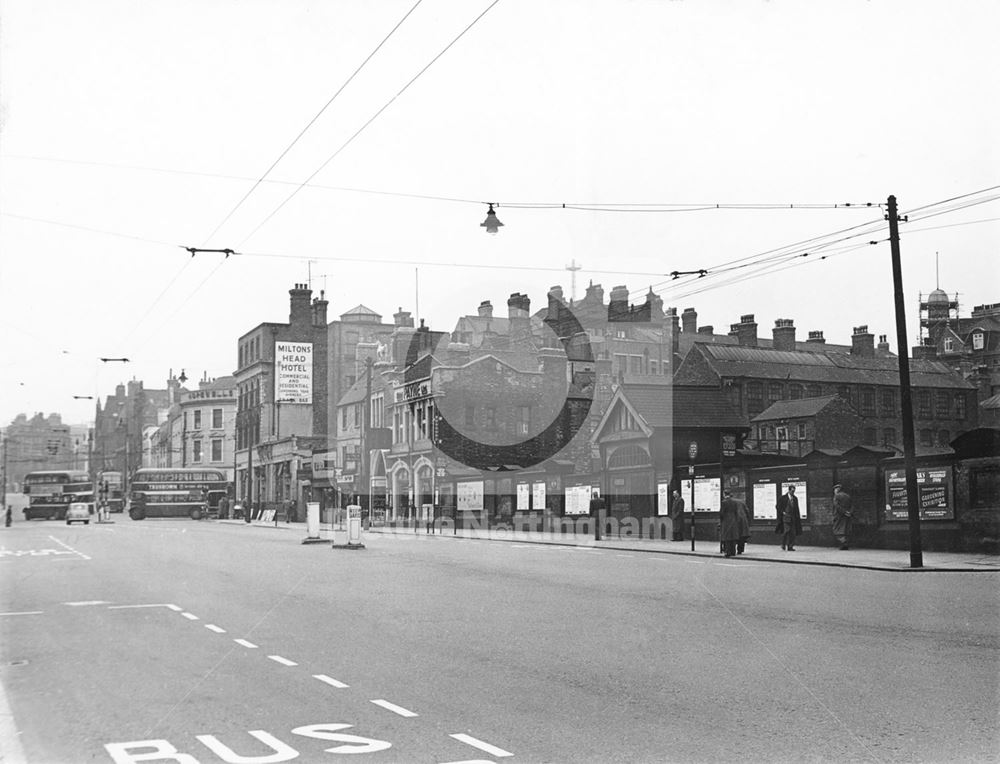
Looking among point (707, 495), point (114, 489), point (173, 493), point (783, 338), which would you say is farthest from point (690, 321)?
point (114, 489)

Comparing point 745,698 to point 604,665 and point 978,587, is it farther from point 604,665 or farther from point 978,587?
point 978,587

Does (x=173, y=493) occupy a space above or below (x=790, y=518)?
above

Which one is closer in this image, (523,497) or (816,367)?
(523,497)

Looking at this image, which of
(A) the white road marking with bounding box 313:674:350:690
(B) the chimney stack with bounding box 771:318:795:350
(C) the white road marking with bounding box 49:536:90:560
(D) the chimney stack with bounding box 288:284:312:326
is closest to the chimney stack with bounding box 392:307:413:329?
(D) the chimney stack with bounding box 288:284:312:326

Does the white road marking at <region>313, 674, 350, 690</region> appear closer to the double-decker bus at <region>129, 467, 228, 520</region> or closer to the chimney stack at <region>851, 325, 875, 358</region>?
the chimney stack at <region>851, 325, 875, 358</region>

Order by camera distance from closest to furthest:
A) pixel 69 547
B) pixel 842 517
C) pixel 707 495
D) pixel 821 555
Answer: pixel 821 555, pixel 842 517, pixel 69 547, pixel 707 495

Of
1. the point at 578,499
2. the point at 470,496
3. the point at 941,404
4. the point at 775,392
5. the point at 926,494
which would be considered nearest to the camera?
the point at 926,494

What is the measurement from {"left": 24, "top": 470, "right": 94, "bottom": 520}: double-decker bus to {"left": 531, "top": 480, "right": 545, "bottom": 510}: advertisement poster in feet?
129

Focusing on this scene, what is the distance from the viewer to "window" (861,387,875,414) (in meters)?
71.8

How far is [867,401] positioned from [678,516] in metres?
39.9

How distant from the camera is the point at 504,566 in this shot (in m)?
24.4

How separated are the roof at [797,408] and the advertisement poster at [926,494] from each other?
97.3ft

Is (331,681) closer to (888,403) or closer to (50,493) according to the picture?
(888,403)

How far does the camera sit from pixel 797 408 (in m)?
60.2
